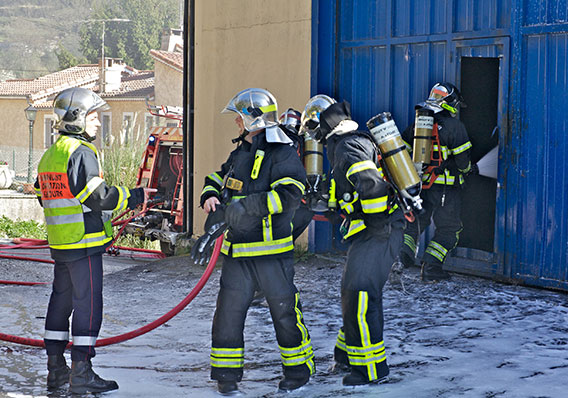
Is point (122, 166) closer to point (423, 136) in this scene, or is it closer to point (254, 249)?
point (423, 136)

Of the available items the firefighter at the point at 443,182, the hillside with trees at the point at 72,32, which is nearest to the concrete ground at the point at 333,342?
the firefighter at the point at 443,182

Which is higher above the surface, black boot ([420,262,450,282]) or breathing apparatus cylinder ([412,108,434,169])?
breathing apparatus cylinder ([412,108,434,169])

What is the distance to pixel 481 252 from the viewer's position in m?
7.93

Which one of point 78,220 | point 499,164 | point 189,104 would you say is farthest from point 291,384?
point 189,104

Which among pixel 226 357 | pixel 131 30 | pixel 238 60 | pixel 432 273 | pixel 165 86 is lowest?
pixel 226 357

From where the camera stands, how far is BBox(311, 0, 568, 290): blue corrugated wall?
7195 millimetres

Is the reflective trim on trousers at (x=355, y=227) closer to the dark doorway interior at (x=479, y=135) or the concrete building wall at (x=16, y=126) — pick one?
the dark doorway interior at (x=479, y=135)

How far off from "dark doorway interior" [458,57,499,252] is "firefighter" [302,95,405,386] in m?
3.50

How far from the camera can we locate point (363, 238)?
5.02m

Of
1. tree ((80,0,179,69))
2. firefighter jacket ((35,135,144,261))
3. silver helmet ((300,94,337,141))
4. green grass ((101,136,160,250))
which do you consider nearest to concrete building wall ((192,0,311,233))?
silver helmet ((300,94,337,141))

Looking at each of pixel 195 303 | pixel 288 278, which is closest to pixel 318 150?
pixel 195 303

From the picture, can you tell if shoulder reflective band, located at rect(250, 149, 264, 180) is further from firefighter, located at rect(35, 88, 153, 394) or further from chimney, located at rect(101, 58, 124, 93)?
chimney, located at rect(101, 58, 124, 93)

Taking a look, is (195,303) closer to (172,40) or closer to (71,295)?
(71,295)

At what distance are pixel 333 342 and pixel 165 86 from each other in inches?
1598
